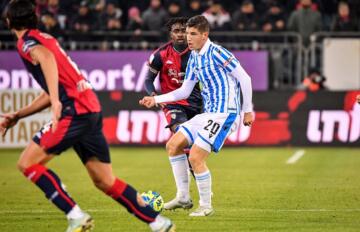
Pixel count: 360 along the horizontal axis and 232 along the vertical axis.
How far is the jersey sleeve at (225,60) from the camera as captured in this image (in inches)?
409

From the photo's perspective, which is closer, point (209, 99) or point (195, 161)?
point (195, 161)

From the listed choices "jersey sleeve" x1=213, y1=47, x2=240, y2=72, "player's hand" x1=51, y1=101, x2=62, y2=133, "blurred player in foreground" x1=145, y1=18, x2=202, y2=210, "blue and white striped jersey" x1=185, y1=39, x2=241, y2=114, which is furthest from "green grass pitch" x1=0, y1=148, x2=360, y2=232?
"player's hand" x1=51, y1=101, x2=62, y2=133

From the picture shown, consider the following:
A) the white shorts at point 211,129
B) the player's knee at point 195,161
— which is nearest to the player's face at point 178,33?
the white shorts at point 211,129

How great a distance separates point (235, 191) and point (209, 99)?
290 centimetres

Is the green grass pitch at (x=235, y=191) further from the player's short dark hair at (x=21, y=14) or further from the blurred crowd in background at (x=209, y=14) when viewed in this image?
the blurred crowd in background at (x=209, y=14)

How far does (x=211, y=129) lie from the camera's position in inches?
408

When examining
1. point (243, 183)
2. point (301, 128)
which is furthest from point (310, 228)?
point (301, 128)

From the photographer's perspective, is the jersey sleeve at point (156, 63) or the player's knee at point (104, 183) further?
the jersey sleeve at point (156, 63)

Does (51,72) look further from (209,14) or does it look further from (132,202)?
(209,14)

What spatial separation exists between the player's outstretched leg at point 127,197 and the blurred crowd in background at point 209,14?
14.7 m

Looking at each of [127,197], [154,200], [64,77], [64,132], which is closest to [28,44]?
[64,77]

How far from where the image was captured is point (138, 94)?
67.4ft

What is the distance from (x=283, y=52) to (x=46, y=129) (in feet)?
50.4

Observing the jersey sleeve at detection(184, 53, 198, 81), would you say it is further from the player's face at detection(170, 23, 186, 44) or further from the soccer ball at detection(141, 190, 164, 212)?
the soccer ball at detection(141, 190, 164, 212)
